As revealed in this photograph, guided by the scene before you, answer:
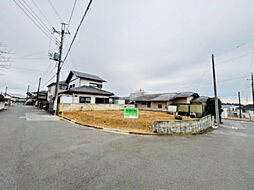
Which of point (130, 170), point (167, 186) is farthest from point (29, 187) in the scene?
point (167, 186)

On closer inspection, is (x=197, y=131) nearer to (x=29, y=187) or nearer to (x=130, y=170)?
(x=130, y=170)

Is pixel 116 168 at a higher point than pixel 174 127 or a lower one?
lower

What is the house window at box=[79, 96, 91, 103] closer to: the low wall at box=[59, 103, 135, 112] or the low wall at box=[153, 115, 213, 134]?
the low wall at box=[59, 103, 135, 112]

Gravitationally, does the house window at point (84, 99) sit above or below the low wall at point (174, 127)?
above

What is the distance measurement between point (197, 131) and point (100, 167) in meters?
6.73

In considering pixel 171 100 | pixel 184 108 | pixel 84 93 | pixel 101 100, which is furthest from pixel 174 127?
pixel 171 100

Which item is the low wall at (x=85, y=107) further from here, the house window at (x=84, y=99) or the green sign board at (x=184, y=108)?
the green sign board at (x=184, y=108)

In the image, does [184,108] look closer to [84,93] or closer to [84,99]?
[84,99]

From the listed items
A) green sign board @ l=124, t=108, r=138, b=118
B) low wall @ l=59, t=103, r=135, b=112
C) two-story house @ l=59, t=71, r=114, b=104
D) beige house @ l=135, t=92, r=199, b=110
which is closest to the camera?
green sign board @ l=124, t=108, r=138, b=118

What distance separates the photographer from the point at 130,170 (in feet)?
7.80

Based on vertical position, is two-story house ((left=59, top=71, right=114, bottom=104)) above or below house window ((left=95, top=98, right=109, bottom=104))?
above

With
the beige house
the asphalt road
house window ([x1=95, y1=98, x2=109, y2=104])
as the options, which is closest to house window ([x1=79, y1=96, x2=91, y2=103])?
house window ([x1=95, y1=98, x2=109, y2=104])

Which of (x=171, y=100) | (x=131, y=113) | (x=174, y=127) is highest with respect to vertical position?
(x=171, y=100)

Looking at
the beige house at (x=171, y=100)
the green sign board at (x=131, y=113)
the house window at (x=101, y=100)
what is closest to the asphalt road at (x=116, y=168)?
the green sign board at (x=131, y=113)
